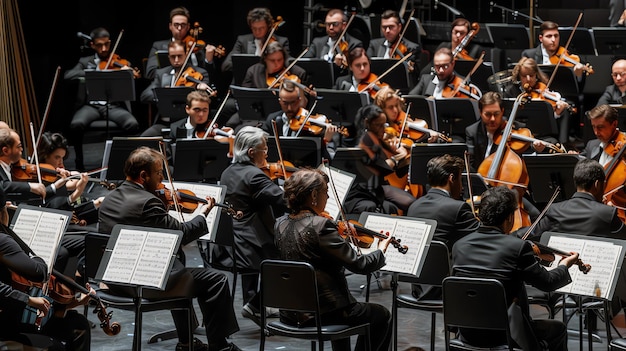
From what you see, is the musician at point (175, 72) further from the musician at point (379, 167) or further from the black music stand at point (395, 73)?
the musician at point (379, 167)

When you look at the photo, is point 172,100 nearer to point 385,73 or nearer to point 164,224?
point 385,73

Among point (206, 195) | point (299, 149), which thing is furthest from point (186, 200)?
point (299, 149)

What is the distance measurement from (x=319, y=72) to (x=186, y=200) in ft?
12.3

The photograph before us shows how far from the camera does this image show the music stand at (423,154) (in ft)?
21.4

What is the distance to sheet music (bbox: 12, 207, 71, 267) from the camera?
15.1ft

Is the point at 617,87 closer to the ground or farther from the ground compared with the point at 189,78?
farther from the ground

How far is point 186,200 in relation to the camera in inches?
211

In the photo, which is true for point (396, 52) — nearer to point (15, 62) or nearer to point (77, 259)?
point (15, 62)

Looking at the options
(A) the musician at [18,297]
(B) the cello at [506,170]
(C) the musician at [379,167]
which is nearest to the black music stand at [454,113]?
(C) the musician at [379,167]

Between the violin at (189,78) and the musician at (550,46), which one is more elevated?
the musician at (550,46)

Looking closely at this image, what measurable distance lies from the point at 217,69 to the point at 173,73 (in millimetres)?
1489

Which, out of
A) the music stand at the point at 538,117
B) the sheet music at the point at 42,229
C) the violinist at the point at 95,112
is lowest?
the violinist at the point at 95,112

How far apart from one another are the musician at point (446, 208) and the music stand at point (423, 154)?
3.57 feet

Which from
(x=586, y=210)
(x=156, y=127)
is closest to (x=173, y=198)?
(x=586, y=210)
